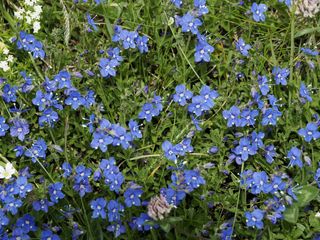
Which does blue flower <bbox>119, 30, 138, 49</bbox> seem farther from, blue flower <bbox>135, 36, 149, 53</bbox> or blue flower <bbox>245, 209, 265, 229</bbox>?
blue flower <bbox>245, 209, 265, 229</bbox>

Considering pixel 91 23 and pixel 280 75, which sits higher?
pixel 91 23

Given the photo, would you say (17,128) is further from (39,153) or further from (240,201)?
(240,201)

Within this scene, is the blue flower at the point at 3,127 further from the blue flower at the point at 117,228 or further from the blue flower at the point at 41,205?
the blue flower at the point at 117,228

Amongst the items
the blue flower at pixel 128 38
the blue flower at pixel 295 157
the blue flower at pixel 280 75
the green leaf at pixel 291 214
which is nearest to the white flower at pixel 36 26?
the blue flower at pixel 128 38

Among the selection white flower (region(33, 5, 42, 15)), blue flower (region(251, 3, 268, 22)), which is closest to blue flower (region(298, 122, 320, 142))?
blue flower (region(251, 3, 268, 22))

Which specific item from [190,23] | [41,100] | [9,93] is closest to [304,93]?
[190,23]

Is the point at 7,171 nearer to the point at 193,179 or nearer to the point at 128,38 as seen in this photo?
the point at 193,179
